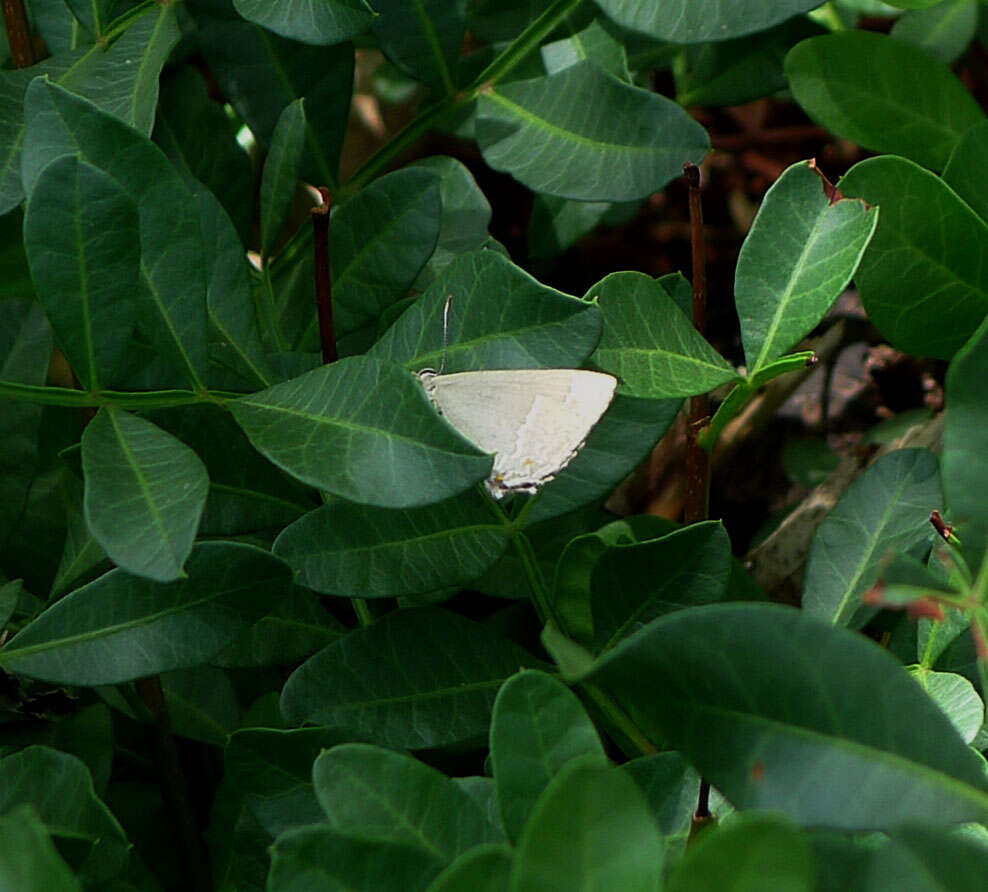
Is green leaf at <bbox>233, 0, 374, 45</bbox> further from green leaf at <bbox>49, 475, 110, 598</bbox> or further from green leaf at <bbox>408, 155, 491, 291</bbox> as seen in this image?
green leaf at <bbox>49, 475, 110, 598</bbox>

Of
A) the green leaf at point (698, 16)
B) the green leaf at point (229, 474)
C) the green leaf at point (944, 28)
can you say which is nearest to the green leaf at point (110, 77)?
the green leaf at point (229, 474)

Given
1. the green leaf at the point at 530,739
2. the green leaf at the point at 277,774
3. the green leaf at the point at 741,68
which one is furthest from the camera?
the green leaf at the point at 741,68

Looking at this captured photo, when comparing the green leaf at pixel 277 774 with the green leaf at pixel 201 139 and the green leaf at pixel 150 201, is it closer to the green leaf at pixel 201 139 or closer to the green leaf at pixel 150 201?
the green leaf at pixel 150 201

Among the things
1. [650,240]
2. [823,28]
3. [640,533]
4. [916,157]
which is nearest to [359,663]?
[640,533]

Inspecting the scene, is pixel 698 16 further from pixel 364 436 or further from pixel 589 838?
pixel 589 838

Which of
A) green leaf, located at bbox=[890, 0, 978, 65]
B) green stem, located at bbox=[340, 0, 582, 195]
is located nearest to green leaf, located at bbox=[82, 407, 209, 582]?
green stem, located at bbox=[340, 0, 582, 195]
